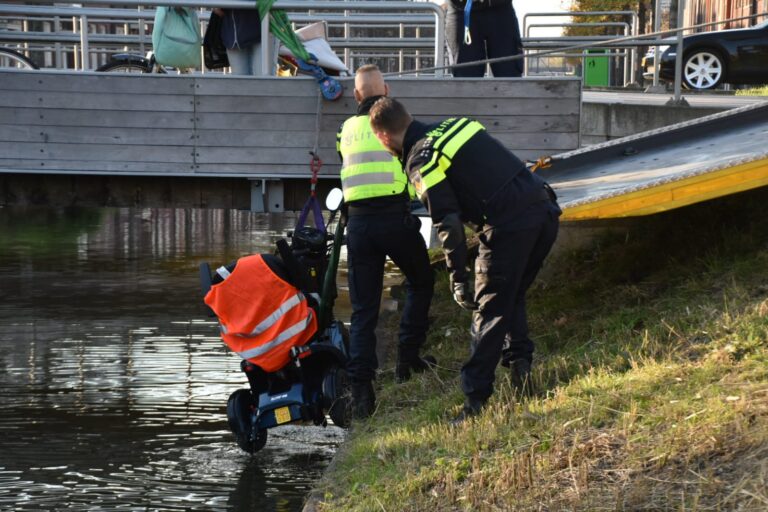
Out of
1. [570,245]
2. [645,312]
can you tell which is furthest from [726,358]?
[570,245]

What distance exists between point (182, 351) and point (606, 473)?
6673 mm

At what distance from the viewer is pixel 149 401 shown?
915 centimetres

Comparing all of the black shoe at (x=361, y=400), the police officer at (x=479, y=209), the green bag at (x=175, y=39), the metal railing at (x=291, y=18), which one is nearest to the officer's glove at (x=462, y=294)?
the police officer at (x=479, y=209)

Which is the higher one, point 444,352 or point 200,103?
point 200,103

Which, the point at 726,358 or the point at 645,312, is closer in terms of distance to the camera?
the point at 726,358

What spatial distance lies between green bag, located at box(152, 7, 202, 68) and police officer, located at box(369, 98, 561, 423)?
5407 millimetres

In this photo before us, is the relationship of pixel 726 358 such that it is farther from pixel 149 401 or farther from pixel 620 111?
pixel 620 111

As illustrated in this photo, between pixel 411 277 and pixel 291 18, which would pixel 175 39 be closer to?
pixel 411 277

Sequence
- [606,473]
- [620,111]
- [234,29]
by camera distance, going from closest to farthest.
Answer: [606,473]
[234,29]
[620,111]

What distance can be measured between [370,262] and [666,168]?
2600 mm

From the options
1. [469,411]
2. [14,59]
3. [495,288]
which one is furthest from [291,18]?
[469,411]

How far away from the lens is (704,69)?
64.1 feet

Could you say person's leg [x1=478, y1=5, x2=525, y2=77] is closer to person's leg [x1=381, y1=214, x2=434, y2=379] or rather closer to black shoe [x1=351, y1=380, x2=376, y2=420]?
person's leg [x1=381, y1=214, x2=434, y2=379]

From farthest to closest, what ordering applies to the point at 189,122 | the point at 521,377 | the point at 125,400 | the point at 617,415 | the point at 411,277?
the point at 189,122 → the point at 125,400 → the point at 411,277 → the point at 521,377 → the point at 617,415
